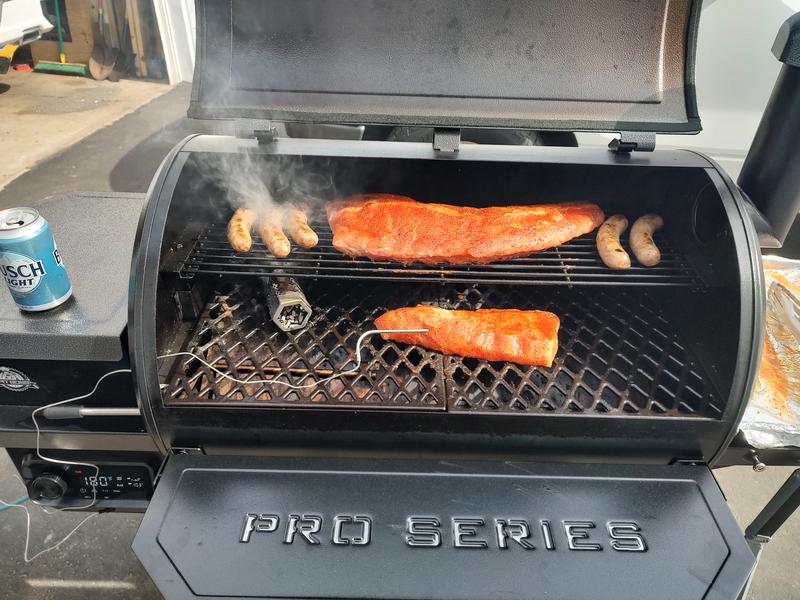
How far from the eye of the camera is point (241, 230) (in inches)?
78.3

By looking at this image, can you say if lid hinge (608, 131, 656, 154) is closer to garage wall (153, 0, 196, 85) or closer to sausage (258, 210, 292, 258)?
sausage (258, 210, 292, 258)

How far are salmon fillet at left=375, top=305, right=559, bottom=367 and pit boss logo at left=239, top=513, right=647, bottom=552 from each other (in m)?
0.56

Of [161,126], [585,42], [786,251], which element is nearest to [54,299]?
[585,42]

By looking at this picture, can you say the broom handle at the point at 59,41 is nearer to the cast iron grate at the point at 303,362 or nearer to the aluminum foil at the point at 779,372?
the cast iron grate at the point at 303,362

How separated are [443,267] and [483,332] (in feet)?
1.08

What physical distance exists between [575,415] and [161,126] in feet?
23.8

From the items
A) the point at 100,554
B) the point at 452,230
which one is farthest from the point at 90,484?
the point at 452,230

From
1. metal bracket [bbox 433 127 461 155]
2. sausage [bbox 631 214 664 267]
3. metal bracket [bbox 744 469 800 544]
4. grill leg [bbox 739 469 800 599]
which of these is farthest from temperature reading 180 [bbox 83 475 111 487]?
metal bracket [bbox 744 469 800 544]

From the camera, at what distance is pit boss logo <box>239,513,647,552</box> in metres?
1.40

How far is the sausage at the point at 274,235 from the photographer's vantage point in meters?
1.96

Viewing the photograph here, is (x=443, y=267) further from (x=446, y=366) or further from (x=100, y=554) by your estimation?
(x=100, y=554)

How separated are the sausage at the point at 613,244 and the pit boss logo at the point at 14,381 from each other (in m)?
2.07

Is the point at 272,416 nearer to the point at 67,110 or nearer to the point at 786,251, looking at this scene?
the point at 786,251

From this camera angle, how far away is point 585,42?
1919mm
